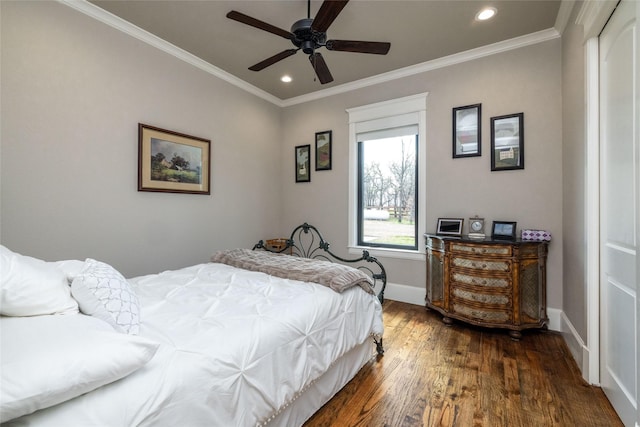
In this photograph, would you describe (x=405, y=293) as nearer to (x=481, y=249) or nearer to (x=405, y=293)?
(x=405, y=293)

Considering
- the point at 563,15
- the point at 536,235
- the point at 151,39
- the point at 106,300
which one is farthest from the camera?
the point at 151,39

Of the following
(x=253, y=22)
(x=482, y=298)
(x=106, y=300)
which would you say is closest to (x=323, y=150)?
(x=253, y=22)

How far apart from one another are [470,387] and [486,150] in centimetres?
228

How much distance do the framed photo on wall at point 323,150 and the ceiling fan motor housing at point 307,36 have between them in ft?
6.10

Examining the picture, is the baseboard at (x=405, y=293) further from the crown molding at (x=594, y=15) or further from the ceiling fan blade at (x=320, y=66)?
the crown molding at (x=594, y=15)

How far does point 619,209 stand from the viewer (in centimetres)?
161

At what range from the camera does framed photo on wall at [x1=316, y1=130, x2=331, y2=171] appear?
399 centimetres

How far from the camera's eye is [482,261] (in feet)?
8.50

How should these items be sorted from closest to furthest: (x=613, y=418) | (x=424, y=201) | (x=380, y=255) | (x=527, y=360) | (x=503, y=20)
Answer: (x=613, y=418)
(x=527, y=360)
(x=503, y=20)
(x=424, y=201)
(x=380, y=255)

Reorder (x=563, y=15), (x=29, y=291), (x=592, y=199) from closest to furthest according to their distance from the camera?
(x=29, y=291) < (x=592, y=199) < (x=563, y=15)

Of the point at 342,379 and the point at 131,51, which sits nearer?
the point at 342,379

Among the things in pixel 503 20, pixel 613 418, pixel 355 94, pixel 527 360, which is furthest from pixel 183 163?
pixel 613 418

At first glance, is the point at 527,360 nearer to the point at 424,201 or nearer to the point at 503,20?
the point at 424,201

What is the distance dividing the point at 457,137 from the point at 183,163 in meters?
3.06
